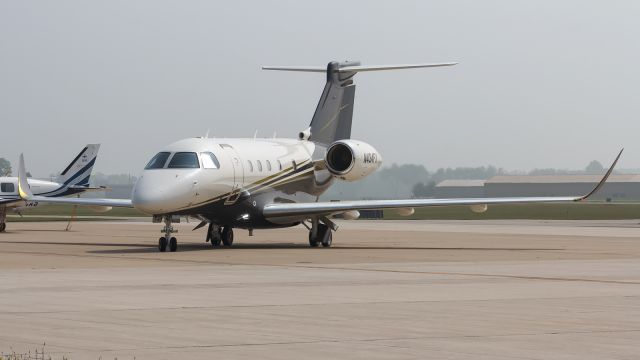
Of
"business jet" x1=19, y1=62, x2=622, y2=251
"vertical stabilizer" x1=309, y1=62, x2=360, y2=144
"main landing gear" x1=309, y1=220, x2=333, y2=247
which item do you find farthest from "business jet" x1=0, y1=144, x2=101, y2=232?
"main landing gear" x1=309, y1=220, x2=333, y2=247

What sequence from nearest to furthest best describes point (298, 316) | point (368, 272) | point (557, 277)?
point (298, 316), point (557, 277), point (368, 272)

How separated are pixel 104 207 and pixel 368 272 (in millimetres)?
17628

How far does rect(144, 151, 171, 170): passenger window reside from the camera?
111 ft

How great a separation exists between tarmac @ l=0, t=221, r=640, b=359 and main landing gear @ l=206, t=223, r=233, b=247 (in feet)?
16.9

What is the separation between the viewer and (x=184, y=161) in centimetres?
3422

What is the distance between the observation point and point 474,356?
1167 centimetres

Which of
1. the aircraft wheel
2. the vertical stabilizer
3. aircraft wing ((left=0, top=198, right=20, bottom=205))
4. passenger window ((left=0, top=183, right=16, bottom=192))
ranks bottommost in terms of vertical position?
aircraft wing ((left=0, top=198, right=20, bottom=205))

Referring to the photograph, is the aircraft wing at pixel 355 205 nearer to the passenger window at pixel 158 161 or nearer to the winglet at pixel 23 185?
the passenger window at pixel 158 161

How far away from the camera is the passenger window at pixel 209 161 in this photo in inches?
1362

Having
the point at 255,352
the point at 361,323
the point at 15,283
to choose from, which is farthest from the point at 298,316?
the point at 15,283

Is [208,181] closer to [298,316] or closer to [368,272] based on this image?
[368,272]

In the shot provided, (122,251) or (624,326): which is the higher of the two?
(624,326)

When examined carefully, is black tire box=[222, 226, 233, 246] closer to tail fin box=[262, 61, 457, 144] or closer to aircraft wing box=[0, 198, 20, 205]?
tail fin box=[262, 61, 457, 144]

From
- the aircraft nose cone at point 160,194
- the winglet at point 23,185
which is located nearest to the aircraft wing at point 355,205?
the aircraft nose cone at point 160,194
